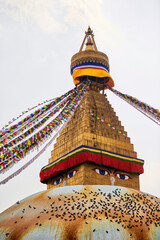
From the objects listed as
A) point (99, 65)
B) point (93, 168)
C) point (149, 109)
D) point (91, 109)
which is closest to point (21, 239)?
point (93, 168)

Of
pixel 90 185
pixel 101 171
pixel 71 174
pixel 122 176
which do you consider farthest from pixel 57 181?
pixel 90 185

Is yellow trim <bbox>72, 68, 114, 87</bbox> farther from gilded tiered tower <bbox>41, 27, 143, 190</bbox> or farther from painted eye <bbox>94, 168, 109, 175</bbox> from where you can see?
painted eye <bbox>94, 168, 109, 175</bbox>

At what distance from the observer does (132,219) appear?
988 cm

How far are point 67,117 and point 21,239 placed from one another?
6093 millimetres

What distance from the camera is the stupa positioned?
372 inches

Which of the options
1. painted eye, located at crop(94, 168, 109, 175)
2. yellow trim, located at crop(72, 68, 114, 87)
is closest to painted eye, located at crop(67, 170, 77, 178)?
painted eye, located at crop(94, 168, 109, 175)

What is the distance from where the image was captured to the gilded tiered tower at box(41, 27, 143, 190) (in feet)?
44.2

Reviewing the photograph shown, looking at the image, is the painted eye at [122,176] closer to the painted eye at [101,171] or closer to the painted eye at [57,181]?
the painted eye at [101,171]

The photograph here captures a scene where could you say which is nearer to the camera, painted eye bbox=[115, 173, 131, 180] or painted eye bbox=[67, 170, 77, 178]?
painted eye bbox=[67, 170, 77, 178]

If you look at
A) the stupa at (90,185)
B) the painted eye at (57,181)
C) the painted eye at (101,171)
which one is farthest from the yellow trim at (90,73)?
the painted eye at (57,181)

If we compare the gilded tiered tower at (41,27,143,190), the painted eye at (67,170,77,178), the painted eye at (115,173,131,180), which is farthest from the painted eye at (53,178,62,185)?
the painted eye at (115,173,131,180)

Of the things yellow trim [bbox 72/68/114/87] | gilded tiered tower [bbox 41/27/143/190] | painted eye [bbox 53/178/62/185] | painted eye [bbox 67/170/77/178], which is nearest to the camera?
gilded tiered tower [bbox 41/27/143/190]

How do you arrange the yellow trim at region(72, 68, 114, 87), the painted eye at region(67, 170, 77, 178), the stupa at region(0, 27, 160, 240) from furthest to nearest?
the yellow trim at region(72, 68, 114, 87), the painted eye at region(67, 170, 77, 178), the stupa at region(0, 27, 160, 240)

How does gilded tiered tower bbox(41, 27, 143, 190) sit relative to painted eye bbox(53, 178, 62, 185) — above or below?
above
